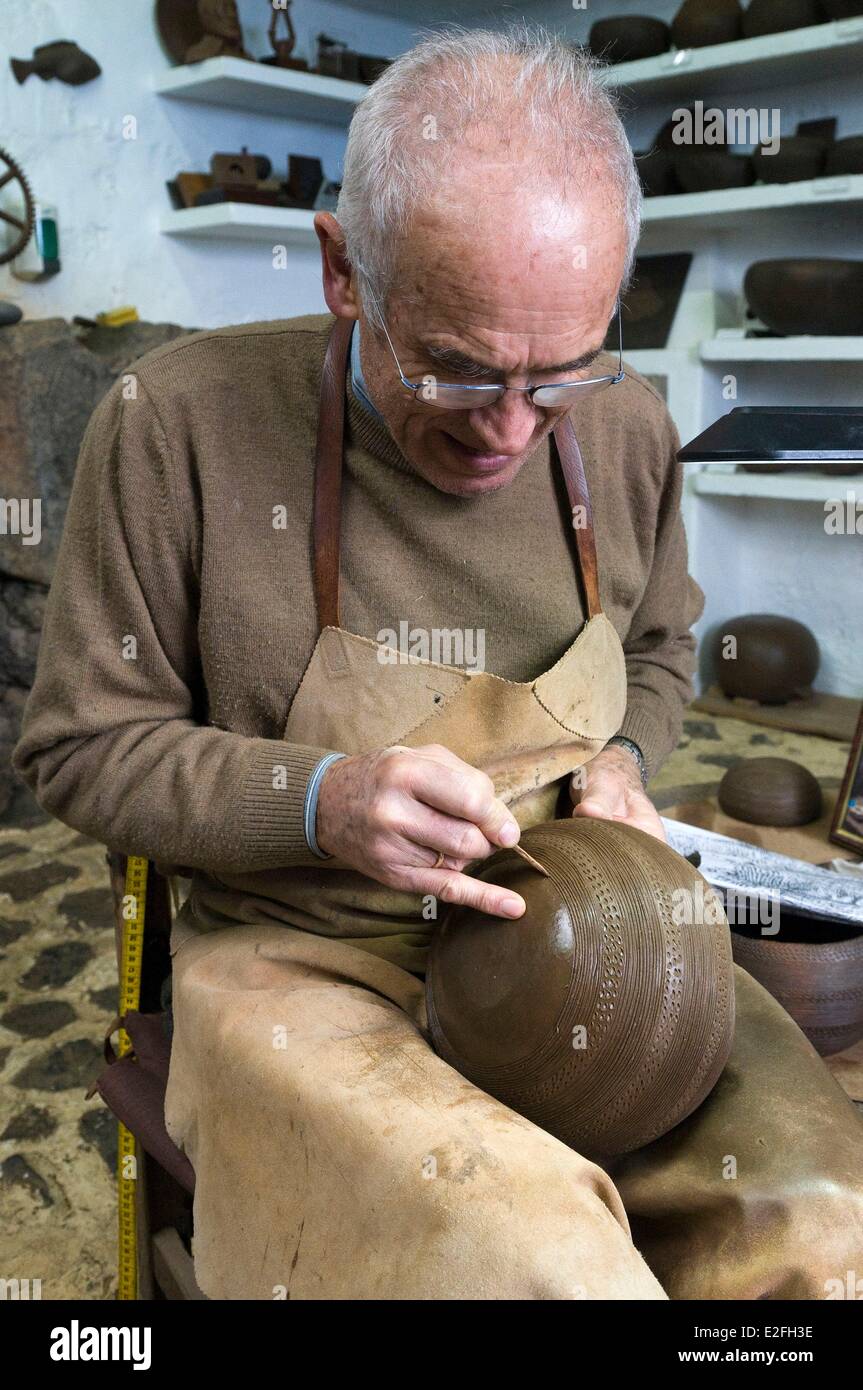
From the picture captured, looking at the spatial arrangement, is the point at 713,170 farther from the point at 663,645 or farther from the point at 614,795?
the point at 614,795

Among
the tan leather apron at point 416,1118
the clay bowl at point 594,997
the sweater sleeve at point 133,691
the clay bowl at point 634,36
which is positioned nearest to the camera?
the tan leather apron at point 416,1118

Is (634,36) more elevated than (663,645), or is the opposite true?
(634,36)

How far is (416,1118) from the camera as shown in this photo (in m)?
1.21

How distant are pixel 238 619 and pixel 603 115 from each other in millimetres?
726

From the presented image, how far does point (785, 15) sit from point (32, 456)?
309cm

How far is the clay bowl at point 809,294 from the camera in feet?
13.9

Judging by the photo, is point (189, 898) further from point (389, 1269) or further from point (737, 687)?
point (737, 687)

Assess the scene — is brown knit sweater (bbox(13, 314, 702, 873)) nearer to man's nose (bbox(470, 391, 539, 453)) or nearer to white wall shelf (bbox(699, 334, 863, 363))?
man's nose (bbox(470, 391, 539, 453))

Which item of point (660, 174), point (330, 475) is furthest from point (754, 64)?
point (330, 475)

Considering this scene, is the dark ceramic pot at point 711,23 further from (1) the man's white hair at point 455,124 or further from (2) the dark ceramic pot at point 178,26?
(1) the man's white hair at point 455,124

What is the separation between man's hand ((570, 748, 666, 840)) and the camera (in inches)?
62.9

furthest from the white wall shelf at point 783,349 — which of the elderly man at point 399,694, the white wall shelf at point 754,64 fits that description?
the elderly man at point 399,694

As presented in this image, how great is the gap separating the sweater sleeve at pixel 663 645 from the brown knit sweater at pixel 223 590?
285 millimetres

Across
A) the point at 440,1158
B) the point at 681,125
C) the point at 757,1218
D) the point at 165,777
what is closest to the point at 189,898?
the point at 165,777
